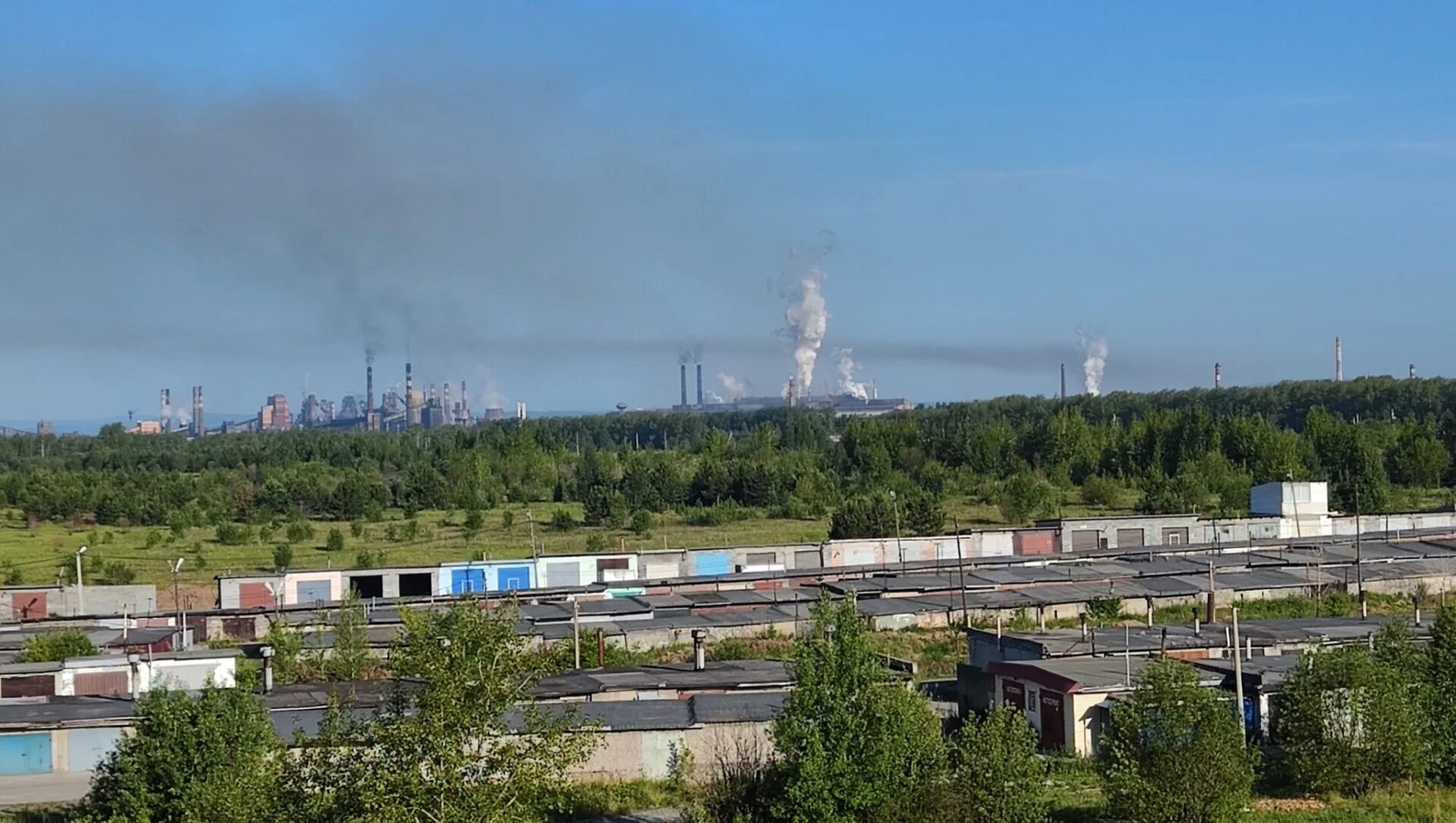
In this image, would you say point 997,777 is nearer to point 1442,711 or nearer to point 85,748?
A: point 1442,711

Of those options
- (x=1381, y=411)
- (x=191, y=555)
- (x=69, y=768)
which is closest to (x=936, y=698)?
(x=69, y=768)

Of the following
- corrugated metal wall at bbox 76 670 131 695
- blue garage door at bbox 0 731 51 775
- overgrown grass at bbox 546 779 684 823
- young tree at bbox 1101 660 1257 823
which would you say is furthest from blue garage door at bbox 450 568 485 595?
young tree at bbox 1101 660 1257 823

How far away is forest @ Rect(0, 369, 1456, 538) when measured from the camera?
44.6 m

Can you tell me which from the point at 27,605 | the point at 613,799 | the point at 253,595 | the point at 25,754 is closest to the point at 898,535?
the point at 253,595

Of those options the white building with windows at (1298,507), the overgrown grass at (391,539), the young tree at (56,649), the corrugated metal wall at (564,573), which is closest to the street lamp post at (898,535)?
the overgrown grass at (391,539)

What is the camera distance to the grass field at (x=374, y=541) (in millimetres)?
35156

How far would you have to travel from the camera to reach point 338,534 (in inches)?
1575

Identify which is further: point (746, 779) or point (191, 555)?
point (191, 555)

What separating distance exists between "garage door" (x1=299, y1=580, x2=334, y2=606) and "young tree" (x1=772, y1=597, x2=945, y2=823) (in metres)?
17.4

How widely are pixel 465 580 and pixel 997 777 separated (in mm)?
18555

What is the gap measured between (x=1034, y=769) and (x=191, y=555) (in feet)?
98.8

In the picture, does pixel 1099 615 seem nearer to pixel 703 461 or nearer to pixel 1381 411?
pixel 703 461

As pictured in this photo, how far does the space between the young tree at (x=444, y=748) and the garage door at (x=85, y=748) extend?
265 inches

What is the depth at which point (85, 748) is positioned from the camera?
50.8ft
